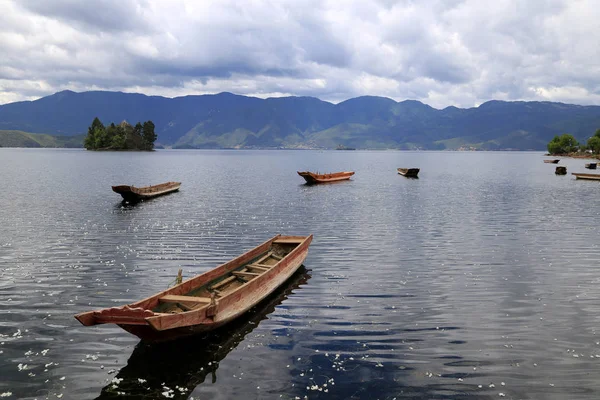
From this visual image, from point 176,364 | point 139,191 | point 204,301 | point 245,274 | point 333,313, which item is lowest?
point 176,364

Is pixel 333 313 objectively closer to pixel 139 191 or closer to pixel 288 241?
pixel 288 241

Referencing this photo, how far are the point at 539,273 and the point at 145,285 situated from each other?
77.5 ft

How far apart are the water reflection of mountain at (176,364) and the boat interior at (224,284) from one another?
138 centimetres

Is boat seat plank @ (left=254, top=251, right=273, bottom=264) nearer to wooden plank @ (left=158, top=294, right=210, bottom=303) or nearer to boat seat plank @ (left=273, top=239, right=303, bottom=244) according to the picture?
boat seat plank @ (left=273, top=239, right=303, bottom=244)

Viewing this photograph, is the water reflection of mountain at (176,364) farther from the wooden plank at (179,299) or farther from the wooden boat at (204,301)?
the wooden plank at (179,299)

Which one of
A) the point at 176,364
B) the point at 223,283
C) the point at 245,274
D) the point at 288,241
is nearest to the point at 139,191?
the point at 288,241

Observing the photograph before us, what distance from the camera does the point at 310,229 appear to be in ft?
139

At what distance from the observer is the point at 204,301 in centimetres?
1745

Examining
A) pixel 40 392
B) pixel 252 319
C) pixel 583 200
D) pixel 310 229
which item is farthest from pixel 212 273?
pixel 583 200

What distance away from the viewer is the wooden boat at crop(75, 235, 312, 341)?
47.6 ft

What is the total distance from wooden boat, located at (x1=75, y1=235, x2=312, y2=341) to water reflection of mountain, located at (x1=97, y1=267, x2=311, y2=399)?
28.0 inches

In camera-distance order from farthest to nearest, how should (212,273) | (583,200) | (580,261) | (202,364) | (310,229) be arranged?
1. (583,200)
2. (310,229)
3. (580,261)
4. (212,273)
5. (202,364)

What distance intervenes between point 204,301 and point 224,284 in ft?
14.4

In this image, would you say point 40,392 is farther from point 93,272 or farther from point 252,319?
point 93,272
